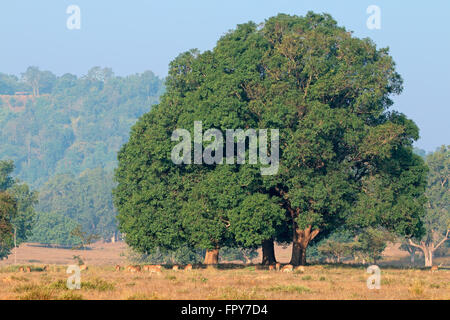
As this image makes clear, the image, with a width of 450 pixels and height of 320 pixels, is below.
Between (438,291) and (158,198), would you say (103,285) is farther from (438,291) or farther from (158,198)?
(158,198)

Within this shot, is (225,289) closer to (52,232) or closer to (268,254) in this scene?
(268,254)

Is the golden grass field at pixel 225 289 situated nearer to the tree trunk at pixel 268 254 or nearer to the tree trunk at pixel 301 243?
the tree trunk at pixel 301 243

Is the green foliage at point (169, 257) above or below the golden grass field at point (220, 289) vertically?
below

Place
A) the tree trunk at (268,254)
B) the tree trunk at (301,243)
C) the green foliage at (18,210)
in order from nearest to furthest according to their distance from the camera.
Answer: the tree trunk at (301,243) → the tree trunk at (268,254) → the green foliage at (18,210)

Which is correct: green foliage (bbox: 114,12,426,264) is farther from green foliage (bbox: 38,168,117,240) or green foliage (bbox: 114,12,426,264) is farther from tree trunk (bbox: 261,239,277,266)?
green foliage (bbox: 38,168,117,240)

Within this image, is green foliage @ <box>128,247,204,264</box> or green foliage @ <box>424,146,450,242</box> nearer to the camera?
green foliage @ <box>128,247,204,264</box>

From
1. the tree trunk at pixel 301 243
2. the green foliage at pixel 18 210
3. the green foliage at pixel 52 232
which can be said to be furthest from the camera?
the green foliage at pixel 52 232

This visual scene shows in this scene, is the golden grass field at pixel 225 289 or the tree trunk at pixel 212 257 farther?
the tree trunk at pixel 212 257

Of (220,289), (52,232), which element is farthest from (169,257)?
(52,232)

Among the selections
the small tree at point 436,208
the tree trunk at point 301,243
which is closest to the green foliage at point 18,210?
the tree trunk at point 301,243

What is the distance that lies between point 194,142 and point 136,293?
78.8 feet

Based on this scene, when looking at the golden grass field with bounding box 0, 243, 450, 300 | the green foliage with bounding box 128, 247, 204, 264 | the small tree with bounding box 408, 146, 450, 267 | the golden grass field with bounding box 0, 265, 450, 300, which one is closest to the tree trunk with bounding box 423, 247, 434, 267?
the small tree with bounding box 408, 146, 450, 267

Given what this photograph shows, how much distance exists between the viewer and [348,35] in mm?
55625
